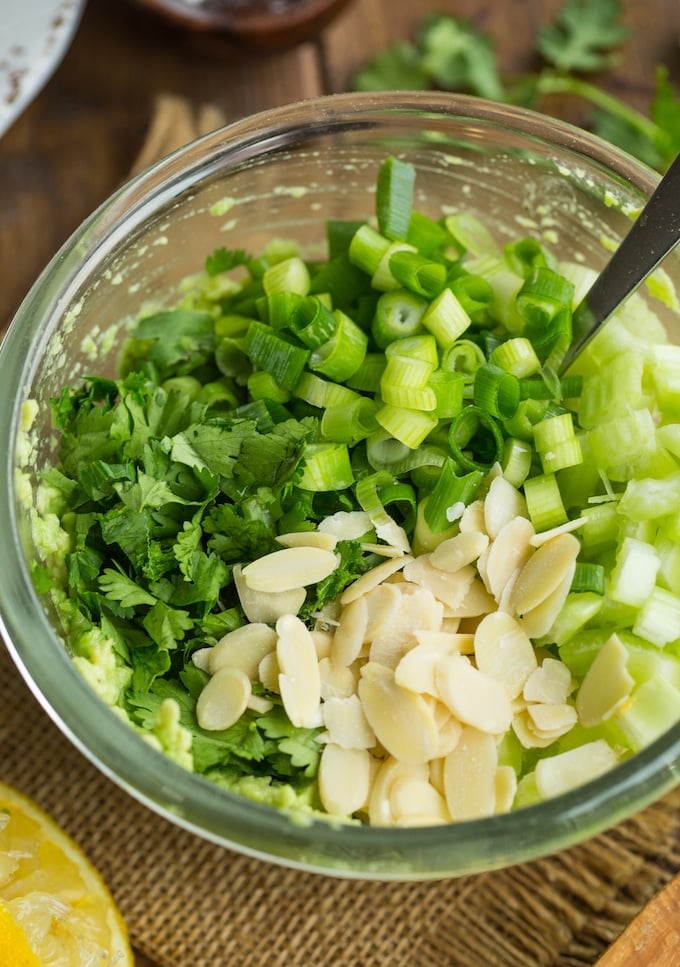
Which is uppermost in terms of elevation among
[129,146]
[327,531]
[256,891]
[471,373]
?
[471,373]

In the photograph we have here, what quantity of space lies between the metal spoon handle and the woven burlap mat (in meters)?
0.73

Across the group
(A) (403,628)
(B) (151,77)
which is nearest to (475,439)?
(A) (403,628)

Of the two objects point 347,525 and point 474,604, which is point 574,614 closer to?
point 474,604

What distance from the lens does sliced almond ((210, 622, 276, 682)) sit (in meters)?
1.29

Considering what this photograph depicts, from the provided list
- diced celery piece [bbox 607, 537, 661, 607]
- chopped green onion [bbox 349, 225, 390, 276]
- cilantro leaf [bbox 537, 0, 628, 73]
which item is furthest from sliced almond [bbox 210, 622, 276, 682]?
cilantro leaf [bbox 537, 0, 628, 73]

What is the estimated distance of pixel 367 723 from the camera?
50.2 inches

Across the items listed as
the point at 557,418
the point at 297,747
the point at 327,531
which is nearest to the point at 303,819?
the point at 297,747

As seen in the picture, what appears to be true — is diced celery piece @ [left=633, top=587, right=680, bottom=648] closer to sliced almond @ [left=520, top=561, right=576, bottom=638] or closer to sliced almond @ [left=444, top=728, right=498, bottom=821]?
sliced almond @ [left=520, top=561, right=576, bottom=638]

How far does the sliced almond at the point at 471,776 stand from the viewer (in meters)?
1.23

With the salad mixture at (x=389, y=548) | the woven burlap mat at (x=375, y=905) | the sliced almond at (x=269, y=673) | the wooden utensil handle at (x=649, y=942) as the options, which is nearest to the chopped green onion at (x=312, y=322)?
the salad mixture at (x=389, y=548)

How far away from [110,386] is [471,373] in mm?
492

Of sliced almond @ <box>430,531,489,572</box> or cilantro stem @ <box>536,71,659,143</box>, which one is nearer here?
sliced almond @ <box>430,531,489,572</box>

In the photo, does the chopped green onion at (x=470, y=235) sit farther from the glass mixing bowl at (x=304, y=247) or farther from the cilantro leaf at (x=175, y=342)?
the cilantro leaf at (x=175, y=342)

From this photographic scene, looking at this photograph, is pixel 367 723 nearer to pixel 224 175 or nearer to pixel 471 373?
pixel 471 373
